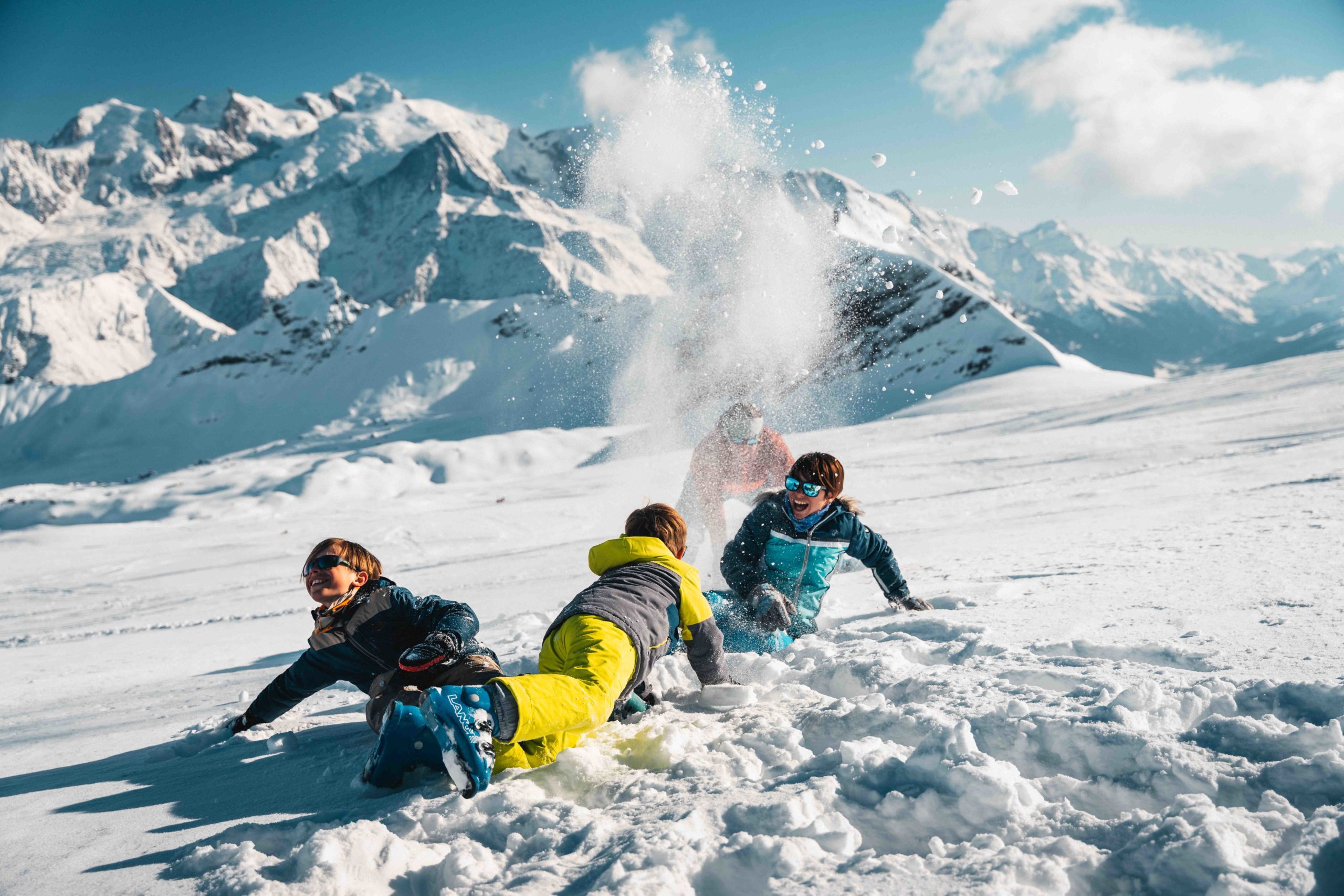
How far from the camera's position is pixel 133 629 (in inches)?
248

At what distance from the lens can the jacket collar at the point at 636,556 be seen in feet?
9.20

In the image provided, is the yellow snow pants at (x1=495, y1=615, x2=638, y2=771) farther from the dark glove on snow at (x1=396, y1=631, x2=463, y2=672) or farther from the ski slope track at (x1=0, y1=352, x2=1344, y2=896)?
the dark glove on snow at (x1=396, y1=631, x2=463, y2=672)

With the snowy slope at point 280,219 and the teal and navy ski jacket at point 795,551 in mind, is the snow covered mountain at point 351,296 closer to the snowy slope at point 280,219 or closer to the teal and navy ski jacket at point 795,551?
the snowy slope at point 280,219

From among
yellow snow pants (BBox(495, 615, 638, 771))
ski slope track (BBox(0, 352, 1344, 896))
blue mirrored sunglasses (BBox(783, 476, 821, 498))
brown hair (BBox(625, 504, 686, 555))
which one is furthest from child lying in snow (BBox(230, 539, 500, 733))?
blue mirrored sunglasses (BBox(783, 476, 821, 498))

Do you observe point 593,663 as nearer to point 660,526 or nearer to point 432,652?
point 432,652

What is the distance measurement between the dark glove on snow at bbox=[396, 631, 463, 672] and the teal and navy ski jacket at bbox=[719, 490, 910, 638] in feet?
5.06

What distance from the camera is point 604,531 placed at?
9195 millimetres

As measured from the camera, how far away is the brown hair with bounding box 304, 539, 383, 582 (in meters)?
2.67

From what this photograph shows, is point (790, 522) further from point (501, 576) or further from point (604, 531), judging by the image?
point (604, 531)

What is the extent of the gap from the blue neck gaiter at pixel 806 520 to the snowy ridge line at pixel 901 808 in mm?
1233

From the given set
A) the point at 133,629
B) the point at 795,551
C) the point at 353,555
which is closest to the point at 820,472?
the point at 795,551

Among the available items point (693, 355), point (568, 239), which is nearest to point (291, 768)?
point (693, 355)

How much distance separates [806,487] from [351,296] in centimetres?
11847

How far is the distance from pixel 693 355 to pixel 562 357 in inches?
495
